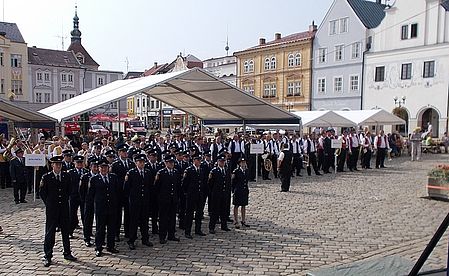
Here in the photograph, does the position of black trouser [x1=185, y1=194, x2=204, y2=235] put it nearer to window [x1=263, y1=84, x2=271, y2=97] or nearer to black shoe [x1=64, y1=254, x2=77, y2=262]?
black shoe [x1=64, y1=254, x2=77, y2=262]

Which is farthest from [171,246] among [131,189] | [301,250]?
[301,250]

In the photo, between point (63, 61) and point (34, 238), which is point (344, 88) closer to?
point (34, 238)

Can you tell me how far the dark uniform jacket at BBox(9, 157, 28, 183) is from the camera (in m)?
13.5

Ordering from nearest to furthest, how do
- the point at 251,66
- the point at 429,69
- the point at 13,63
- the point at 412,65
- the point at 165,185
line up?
the point at 165,185 → the point at 429,69 → the point at 412,65 → the point at 251,66 → the point at 13,63

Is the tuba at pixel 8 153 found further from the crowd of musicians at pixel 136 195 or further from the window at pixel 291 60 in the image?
the window at pixel 291 60

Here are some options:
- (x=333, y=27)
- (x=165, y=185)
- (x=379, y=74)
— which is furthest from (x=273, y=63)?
(x=165, y=185)

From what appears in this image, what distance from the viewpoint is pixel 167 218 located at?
913cm

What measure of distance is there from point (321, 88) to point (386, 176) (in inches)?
1225

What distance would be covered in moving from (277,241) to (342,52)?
4137 cm

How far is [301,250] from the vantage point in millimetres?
8570

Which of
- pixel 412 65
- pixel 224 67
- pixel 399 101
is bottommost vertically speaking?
pixel 399 101

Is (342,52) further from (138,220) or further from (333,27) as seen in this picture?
(138,220)

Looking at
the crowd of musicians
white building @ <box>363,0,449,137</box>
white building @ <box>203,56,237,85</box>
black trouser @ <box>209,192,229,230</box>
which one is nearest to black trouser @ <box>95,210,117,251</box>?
the crowd of musicians

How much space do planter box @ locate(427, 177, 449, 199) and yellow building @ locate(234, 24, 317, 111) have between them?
1474 inches
